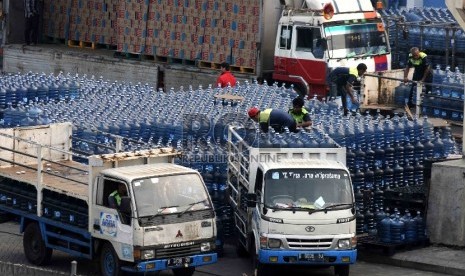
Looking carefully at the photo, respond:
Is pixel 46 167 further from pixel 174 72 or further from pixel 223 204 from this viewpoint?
pixel 174 72

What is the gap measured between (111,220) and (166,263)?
1.17 metres

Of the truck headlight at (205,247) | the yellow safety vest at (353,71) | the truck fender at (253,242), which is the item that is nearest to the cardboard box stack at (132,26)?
the yellow safety vest at (353,71)

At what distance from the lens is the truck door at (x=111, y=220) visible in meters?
23.3

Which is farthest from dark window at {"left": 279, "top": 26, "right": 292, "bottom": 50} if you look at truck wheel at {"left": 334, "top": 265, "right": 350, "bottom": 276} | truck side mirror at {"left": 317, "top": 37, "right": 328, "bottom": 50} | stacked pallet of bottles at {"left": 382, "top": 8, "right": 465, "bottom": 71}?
truck wheel at {"left": 334, "top": 265, "right": 350, "bottom": 276}

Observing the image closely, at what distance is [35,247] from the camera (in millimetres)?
25641

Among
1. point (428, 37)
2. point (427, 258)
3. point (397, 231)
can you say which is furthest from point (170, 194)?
point (428, 37)

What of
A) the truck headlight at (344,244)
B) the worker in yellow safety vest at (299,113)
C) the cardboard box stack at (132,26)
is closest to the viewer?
the truck headlight at (344,244)

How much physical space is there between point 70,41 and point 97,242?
891 inches

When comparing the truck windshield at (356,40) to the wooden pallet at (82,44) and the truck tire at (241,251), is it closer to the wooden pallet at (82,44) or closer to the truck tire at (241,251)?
the wooden pallet at (82,44)

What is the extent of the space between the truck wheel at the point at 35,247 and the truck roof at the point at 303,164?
409 centimetres

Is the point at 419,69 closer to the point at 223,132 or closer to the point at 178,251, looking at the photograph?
the point at 223,132

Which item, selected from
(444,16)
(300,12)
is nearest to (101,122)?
(300,12)

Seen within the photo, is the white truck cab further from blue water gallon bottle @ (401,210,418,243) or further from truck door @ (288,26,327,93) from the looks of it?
truck door @ (288,26,327,93)

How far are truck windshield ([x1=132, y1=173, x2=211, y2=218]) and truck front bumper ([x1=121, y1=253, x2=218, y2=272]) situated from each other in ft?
2.42
